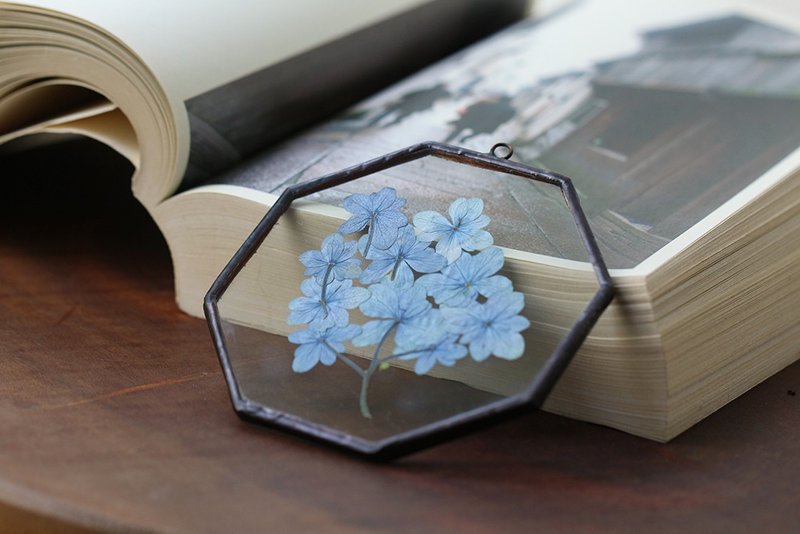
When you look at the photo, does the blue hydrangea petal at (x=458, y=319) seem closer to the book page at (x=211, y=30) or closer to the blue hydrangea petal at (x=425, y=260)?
the blue hydrangea petal at (x=425, y=260)

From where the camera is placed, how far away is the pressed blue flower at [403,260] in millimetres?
557

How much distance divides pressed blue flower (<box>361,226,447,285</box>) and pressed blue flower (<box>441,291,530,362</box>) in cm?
4

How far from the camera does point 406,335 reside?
21.0 inches

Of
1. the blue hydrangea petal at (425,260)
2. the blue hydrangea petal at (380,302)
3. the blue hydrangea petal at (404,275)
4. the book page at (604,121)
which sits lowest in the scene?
the book page at (604,121)

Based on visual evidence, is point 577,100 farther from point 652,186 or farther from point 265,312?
point 265,312

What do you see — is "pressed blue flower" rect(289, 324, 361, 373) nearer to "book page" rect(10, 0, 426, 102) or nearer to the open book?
the open book

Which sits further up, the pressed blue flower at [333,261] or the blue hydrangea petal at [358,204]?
the blue hydrangea petal at [358,204]

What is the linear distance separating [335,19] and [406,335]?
0.37m

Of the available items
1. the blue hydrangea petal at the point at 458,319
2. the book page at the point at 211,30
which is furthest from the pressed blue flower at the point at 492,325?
the book page at the point at 211,30

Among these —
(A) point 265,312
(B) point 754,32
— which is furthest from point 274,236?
(B) point 754,32

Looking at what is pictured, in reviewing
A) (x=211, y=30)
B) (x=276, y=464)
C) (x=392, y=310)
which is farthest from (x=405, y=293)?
(x=211, y=30)

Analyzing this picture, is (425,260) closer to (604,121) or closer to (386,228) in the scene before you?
(386,228)

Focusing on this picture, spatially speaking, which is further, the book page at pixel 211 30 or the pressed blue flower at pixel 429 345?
the book page at pixel 211 30

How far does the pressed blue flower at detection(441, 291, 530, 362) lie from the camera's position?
507 millimetres
